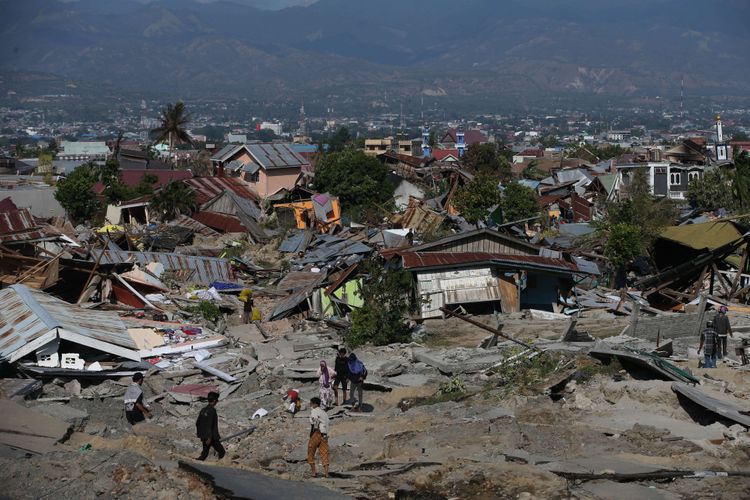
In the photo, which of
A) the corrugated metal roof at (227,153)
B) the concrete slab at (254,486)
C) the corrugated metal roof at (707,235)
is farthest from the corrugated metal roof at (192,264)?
the corrugated metal roof at (227,153)

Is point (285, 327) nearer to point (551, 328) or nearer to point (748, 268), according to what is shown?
point (551, 328)

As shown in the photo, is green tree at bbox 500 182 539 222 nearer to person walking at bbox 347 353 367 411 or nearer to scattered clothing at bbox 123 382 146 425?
person walking at bbox 347 353 367 411

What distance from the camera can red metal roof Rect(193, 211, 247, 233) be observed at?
32906mm

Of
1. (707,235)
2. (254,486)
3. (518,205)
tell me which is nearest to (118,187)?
(518,205)

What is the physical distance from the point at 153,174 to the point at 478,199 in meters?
19.3

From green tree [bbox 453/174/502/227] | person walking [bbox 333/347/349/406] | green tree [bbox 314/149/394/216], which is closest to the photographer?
person walking [bbox 333/347/349/406]

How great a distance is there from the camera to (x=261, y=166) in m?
43.7

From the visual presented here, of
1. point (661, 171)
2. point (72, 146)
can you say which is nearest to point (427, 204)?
point (661, 171)

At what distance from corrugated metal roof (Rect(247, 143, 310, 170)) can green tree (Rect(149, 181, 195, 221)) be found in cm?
858

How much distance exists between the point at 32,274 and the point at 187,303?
3.01m

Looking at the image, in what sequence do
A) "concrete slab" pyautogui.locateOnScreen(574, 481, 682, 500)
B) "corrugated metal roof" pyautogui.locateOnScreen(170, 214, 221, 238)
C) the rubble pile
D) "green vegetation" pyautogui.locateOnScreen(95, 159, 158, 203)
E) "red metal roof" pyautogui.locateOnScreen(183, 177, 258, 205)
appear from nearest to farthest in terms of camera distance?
"concrete slab" pyautogui.locateOnScreen(574, 481, 682, 500) < the rubble pile < "corrugated metal roof" pyautogui.locateOnScreen(170, 214, 221, 238) < "red metal roof" pyautogui.locateOnScreen(183, 177, 258, 205) < "green vegetation" pyautogui.locateOnScreen(95, 159, 158, 203)

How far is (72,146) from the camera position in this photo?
9744cm

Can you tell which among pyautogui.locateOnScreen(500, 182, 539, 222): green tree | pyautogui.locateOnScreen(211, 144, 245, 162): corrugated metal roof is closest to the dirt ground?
pyautogui.locateOnScreen(500, 182, 539, 222): green tree

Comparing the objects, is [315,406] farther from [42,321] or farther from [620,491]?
[42,321]
